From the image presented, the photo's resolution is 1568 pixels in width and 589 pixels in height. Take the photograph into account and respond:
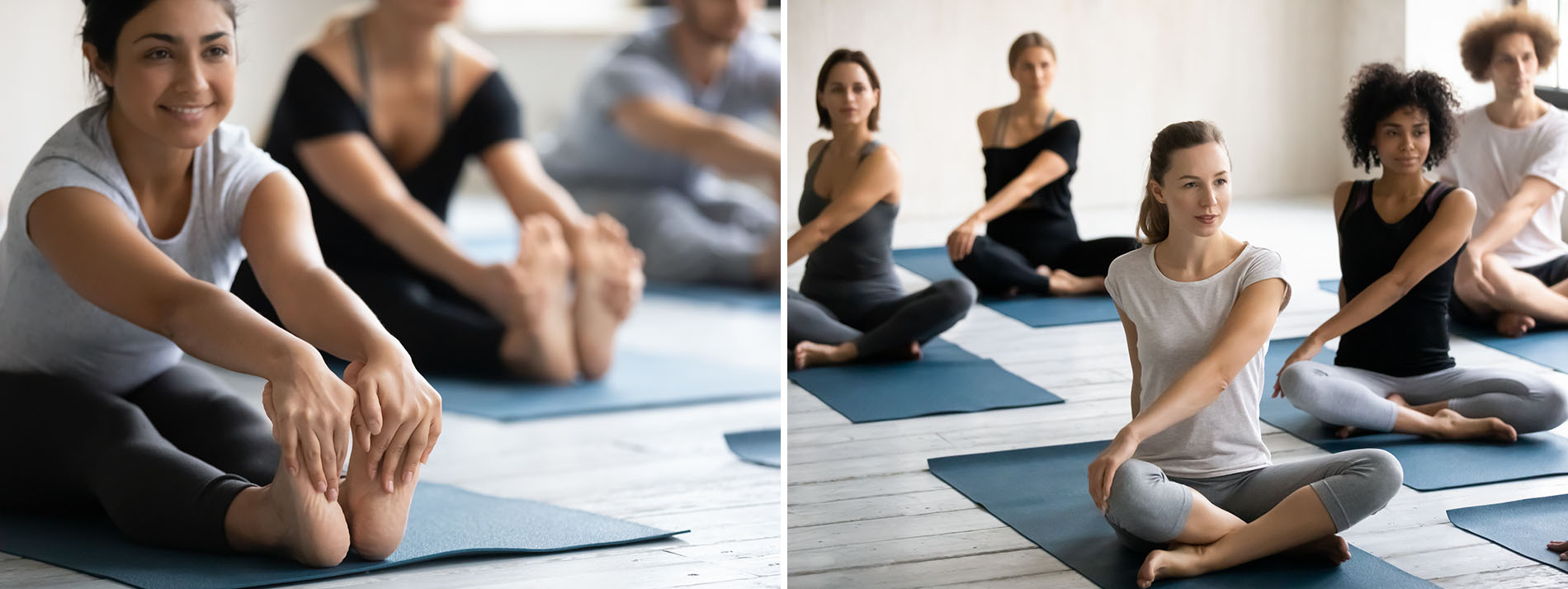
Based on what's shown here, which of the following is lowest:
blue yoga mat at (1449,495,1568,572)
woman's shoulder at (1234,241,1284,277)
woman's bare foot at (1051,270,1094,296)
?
woman's bare foot at (1051,270,1094,296)

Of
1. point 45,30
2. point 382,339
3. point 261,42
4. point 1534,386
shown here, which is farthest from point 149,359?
point 261,42

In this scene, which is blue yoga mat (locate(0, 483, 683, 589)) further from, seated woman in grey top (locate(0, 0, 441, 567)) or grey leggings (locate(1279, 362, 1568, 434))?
grey leggings (locate(1279, 362, 1568, 434))

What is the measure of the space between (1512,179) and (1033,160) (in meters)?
1.16

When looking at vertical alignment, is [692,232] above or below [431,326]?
below

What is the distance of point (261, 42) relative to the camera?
17.3ft

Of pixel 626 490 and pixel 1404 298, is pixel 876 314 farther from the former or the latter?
pixel 1404 298

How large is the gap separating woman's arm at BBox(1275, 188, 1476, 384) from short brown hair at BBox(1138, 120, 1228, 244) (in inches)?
22.4

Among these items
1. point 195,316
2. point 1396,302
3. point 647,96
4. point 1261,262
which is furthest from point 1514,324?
point 647,96

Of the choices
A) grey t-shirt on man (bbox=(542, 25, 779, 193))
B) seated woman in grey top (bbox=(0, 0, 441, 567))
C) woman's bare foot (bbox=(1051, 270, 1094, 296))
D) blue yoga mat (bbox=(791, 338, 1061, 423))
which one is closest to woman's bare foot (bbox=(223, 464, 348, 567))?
seated woman in grey top (bbox=(0, 0, 441, 567))

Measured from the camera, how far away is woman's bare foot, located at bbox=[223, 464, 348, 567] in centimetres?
180

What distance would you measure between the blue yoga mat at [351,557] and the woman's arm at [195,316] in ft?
0.58

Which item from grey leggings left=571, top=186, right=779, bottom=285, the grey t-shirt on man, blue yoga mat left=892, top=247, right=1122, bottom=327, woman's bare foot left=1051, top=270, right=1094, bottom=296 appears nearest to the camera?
blue yoga mat left=892, top=247, right=1122, bottom=327

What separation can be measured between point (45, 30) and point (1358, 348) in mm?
3128

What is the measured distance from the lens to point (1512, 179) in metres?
2.97
